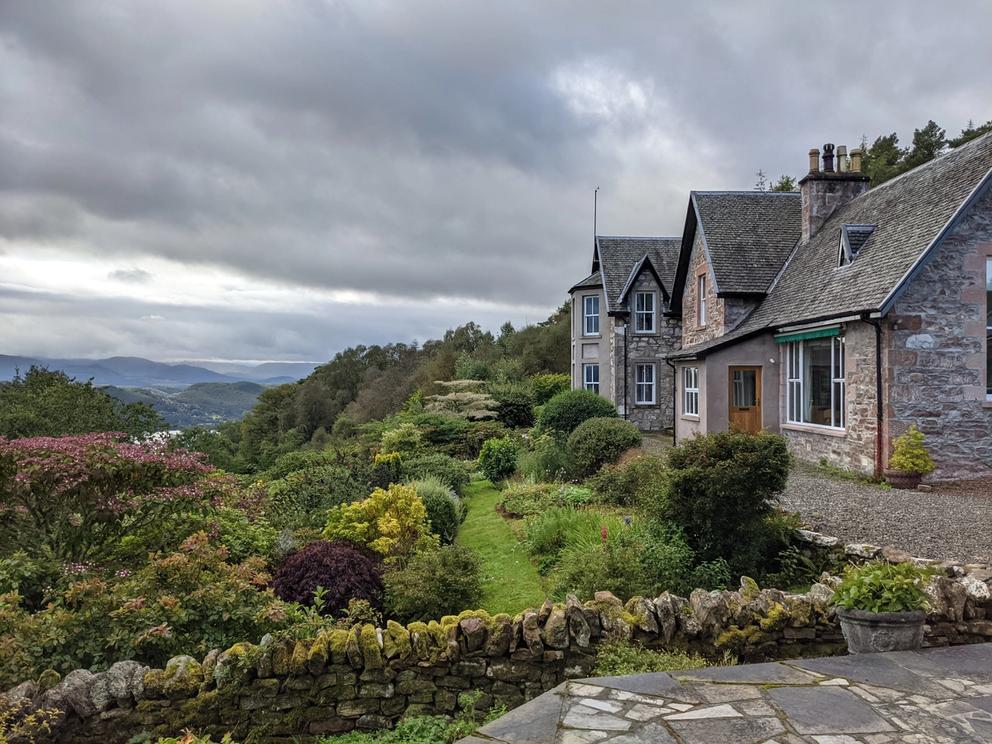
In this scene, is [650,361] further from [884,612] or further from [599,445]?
[884,612]

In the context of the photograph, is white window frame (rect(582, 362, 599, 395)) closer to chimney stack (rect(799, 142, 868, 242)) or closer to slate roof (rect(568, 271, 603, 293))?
slate roof (rect(568, 271, 603, 293))

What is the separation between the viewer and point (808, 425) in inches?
602

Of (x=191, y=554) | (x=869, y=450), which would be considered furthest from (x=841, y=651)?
(x=869, y=450)

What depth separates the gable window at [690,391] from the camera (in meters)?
19.2

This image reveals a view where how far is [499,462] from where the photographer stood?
16.4 m

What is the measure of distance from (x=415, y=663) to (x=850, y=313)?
440 inches

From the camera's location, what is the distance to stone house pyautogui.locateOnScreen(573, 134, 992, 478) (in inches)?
481

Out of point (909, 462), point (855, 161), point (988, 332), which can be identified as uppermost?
point (855, 161)

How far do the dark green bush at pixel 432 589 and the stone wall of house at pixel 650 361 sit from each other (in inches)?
776

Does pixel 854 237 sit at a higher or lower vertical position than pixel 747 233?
lower

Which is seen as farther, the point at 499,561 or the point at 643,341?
the point at 643,341

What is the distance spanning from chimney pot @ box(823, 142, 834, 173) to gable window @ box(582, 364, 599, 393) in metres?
12.4

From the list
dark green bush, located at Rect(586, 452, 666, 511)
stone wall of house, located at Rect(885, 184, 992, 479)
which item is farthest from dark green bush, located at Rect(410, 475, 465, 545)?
stone wall of house, located at Rect(885, 184, 992, 479)

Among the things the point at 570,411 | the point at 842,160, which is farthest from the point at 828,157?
the point at 570,411
